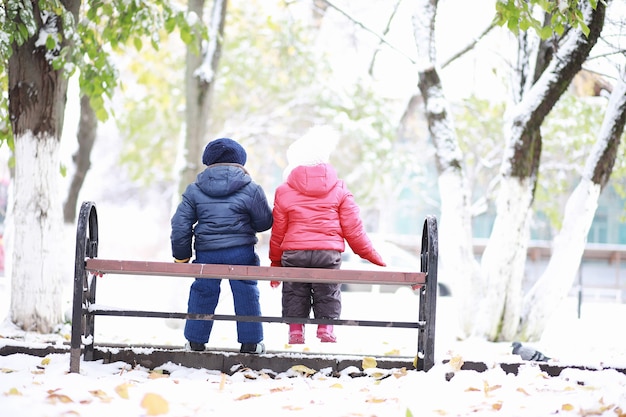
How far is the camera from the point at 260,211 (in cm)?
466

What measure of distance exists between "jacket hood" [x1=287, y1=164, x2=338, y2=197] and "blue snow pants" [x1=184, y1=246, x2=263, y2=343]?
49cm

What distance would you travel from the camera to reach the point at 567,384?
4.05 metres

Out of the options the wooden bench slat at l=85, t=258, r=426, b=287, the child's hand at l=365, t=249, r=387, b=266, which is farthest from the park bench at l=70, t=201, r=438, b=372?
the child's hand at l=365, t=249, r=387, b=266

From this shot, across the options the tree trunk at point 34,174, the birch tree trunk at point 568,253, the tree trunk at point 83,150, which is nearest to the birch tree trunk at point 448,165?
the birch tree trunk at point 568,253

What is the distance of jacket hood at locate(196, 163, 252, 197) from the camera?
4.62 metres

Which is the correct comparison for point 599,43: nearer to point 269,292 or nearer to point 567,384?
point 567,384

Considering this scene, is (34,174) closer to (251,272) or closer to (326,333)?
(326,333)

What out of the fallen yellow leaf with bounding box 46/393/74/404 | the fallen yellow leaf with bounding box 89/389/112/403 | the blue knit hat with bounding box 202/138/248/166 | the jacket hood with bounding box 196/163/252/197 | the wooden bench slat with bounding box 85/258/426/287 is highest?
the blue knit hat with bounding box 202/138/248/166

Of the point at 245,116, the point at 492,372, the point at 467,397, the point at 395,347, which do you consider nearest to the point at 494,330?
the point at 395,347

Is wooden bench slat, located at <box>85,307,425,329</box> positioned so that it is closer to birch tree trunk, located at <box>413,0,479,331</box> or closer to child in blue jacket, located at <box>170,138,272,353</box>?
child in blue jacket, located at <box>170,138,272,353</box>

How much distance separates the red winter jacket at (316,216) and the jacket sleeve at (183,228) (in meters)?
0.53

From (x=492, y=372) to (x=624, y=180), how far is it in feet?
70.4

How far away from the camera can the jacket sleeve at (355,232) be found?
4762 mm

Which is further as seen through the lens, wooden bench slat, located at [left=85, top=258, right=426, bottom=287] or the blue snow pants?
the blue snow pants
